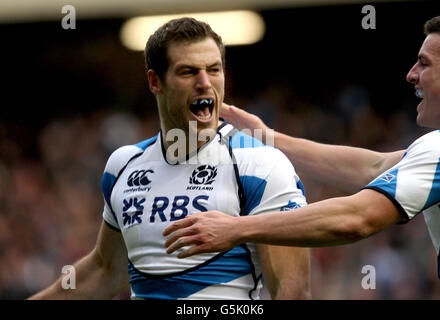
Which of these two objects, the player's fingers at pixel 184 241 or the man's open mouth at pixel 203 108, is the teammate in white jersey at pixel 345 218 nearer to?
the player's fingers at pixel 184 241

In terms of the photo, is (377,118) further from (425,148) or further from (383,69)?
(425,148)

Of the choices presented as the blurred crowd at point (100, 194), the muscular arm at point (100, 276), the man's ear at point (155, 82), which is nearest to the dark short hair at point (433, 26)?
the man's ear at point (155, 82)

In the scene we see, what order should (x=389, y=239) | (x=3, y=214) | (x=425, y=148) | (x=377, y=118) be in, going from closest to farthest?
(x=425, y=148)
(x=389, y=239)
(x=377, y=118)
(x=3, y=214)

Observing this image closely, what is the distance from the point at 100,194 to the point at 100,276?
643 cm

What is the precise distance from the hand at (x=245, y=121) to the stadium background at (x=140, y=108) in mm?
4701

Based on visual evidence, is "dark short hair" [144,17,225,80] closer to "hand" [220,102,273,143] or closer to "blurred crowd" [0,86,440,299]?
"hand" [220,102,273,143]

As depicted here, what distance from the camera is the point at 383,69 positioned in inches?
446

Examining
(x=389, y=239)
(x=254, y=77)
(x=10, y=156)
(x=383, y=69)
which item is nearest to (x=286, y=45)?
(x=254, y=77)

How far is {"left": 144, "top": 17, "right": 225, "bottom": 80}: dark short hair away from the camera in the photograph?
4.27 metres

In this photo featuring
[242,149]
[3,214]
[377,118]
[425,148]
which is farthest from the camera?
[3,214]

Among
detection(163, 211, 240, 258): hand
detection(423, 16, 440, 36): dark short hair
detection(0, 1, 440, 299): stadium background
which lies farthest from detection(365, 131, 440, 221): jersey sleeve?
detection(0, 1, 440, 299): stadium background

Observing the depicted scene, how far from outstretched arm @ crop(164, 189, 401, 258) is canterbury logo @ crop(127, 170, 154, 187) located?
3.46ft
